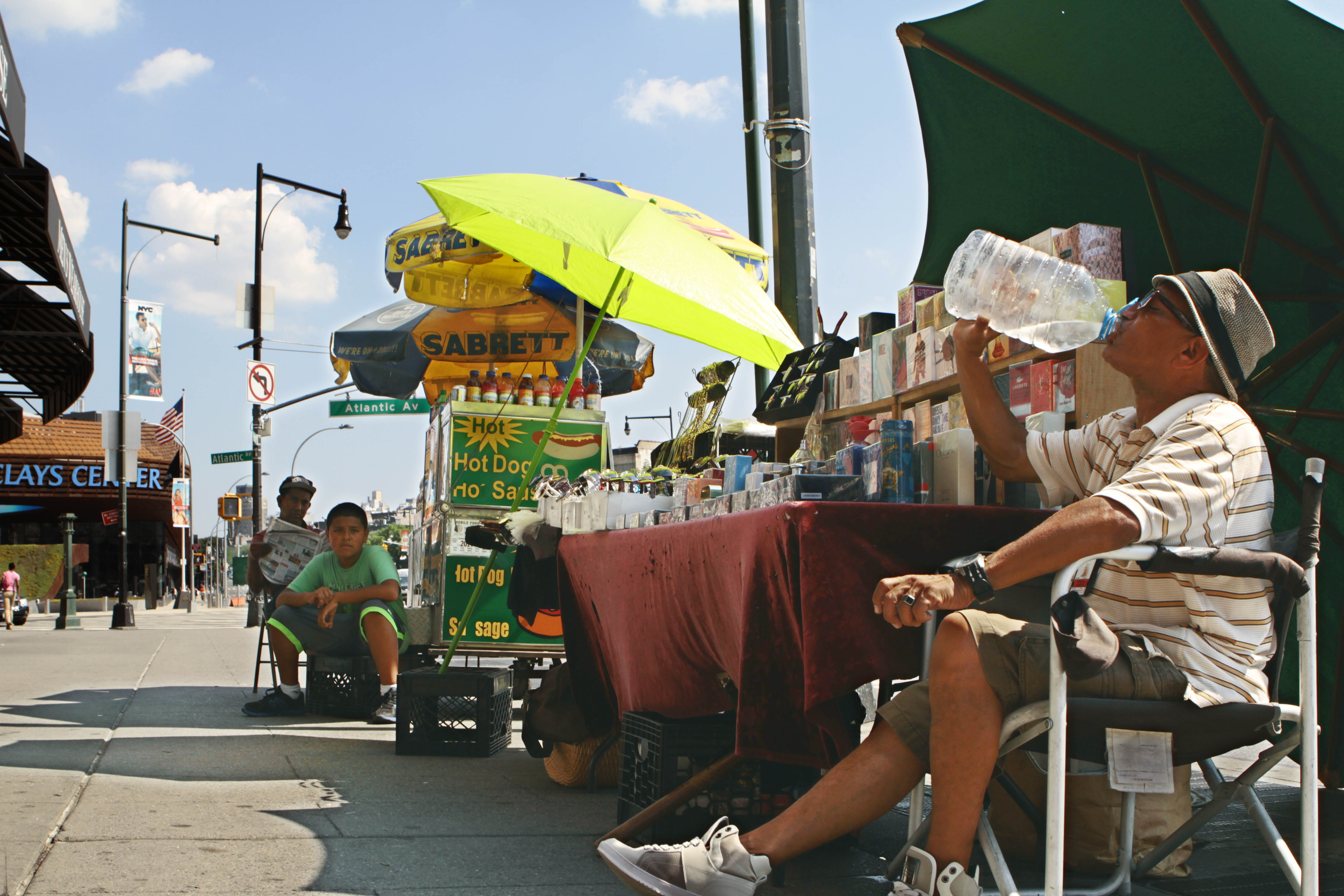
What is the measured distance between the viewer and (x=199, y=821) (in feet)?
13.2

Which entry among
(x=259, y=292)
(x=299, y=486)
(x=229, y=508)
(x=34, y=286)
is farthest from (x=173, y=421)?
(x=299, y=486)

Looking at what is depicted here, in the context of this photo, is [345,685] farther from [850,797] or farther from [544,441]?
[850,797]

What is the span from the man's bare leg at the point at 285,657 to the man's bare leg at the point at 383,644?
2.61 ft

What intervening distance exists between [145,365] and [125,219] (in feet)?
12.6

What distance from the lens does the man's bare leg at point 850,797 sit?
8.30 ft

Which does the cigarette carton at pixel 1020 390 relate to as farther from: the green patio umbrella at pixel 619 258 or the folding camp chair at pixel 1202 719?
the folding camp chair at pixel 1202 719

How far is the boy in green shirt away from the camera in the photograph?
6.95 metres

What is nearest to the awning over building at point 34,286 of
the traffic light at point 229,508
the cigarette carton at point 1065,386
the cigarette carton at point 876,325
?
the cigarette carton at point 876,325

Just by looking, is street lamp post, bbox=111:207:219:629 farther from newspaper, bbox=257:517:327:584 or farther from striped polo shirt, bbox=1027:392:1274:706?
striped polo shirt, bbox=1027:392:1274:706

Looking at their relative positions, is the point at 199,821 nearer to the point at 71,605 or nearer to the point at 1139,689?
the point at 1139,689

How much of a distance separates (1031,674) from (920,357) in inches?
82.2

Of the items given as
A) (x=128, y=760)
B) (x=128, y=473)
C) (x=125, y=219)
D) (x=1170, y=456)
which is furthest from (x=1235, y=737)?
(x=125, y=219)

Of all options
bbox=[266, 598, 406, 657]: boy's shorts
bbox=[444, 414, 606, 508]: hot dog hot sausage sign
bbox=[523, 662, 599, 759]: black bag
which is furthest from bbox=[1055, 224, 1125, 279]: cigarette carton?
bbox=[266, 598, 406, 657]: boy's shorts

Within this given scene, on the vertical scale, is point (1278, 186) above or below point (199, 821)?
above
